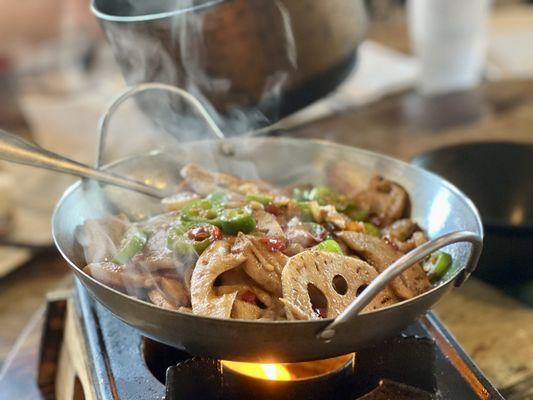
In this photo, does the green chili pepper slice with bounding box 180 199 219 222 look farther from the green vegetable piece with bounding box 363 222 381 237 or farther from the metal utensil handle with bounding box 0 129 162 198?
the green vegetable piece with bounding box 363 222 381 237

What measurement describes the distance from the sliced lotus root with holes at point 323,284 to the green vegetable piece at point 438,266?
190 millimetres

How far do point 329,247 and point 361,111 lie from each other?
2076mm

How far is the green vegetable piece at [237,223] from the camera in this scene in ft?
5.34

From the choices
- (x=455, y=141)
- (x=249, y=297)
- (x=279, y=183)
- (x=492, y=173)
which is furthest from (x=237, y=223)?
(x=455, y=141)

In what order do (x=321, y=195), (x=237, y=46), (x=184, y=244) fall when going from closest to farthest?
(x=184, y=244)
(x=321, y=195)
(x=237, y=46)

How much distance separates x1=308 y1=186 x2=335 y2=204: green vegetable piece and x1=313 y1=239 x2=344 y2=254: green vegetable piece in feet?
1.03

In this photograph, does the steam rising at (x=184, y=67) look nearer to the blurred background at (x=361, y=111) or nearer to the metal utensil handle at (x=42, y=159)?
the blurred background at (x=361, y=111)

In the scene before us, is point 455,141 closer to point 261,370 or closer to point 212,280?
point 261,370

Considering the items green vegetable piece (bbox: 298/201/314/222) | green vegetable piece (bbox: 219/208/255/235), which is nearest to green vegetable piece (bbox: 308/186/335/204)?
green vegetable piece (bbox: 298/201/314/222)

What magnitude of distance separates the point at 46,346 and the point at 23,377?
15cm

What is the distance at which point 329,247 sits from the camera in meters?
1.59

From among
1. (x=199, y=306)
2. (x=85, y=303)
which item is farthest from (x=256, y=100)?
(x=199, y=306)

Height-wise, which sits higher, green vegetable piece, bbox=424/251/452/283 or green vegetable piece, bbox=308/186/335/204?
green vegetable piece, bbox=308/186/335/204

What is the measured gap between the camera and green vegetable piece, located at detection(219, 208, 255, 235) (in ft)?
5.34
